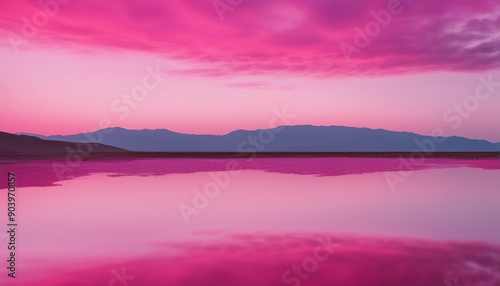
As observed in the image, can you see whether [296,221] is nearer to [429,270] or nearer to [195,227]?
[195,227]

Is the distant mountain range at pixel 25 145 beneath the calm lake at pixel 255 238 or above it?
above

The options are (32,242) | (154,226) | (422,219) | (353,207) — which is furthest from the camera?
(353,207)

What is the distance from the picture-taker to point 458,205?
1593cm

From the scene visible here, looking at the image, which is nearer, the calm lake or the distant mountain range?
the calm lake

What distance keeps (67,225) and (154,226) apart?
2.66m

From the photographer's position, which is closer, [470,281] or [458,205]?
[470,281]

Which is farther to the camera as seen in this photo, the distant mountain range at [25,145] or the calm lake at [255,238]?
the distant mountain range at [25,145]

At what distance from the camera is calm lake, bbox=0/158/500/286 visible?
25.4 feet

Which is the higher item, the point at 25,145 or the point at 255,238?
the point at 25,145

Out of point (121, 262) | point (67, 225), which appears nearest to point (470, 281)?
point (121, 262)

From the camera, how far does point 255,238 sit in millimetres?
10703

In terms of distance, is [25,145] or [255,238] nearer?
[255,238]

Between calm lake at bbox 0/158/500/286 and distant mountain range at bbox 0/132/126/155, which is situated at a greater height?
distant mountain range at bbox 0/132/126/155

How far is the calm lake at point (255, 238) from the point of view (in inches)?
305
